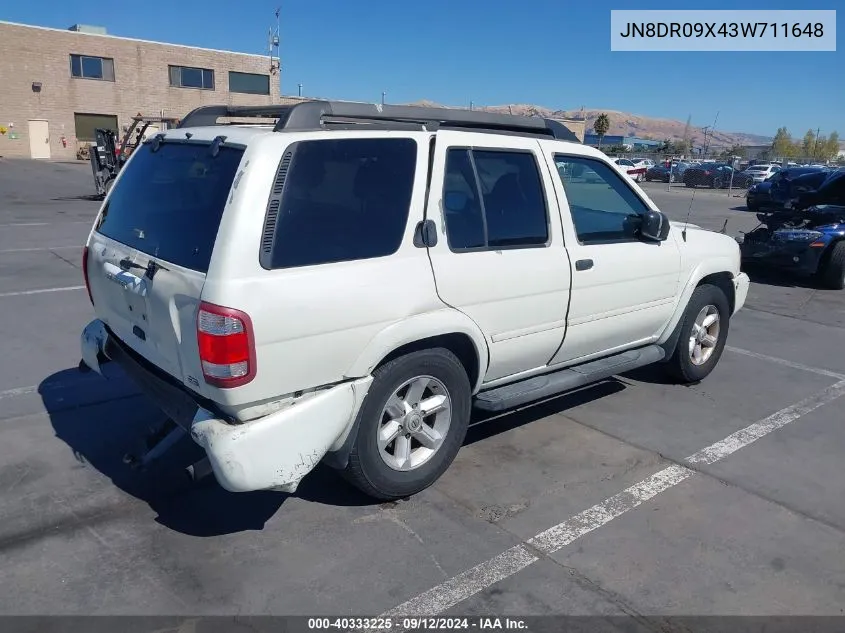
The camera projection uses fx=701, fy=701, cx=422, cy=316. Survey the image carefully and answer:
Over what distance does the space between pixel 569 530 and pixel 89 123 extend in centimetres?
4519

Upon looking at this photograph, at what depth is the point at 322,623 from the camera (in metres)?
2.85

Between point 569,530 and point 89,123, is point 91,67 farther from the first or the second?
point 569,530

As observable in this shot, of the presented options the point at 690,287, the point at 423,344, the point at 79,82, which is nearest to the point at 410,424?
the point at 423,344

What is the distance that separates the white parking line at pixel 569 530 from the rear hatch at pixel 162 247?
141 centimetres

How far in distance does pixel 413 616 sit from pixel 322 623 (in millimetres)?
374

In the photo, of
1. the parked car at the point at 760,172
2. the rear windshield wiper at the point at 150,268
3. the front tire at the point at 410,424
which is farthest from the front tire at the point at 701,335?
the parked car at the point at 760,172

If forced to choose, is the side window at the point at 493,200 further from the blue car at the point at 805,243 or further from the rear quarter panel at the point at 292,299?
the blue car at the point at 805,243

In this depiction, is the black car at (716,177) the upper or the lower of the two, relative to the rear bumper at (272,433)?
upper

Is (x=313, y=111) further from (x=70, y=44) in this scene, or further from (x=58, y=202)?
(x=70, y=44)

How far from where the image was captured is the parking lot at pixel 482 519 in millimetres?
3041

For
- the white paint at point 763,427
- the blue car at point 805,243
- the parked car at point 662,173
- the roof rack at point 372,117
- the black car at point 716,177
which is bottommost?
the white paint at point 763,427

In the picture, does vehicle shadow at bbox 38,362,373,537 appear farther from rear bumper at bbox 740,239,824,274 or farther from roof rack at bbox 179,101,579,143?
rear bumper at bbox 740,239,824,274

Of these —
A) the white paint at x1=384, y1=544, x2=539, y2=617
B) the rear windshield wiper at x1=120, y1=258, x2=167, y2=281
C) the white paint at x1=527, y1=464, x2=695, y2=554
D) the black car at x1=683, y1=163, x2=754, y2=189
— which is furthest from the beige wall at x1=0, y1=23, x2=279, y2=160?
the white paint at x1=384, y1=544, x2=539, y2=617

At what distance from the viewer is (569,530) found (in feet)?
11.7
